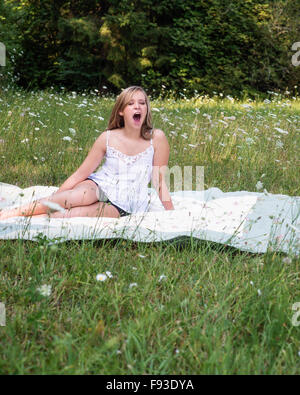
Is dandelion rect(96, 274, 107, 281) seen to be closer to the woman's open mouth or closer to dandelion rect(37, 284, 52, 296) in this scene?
dandelion rect(37, 284, 52, 296)

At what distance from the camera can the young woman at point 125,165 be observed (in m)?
3.41

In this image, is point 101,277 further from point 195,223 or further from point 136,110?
point 136,110

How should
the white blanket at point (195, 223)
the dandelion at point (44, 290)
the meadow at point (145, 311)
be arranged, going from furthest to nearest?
the white blanket at point (195, 223) < the dandelion at point (44, 290) < the meadow at point (145, 311)

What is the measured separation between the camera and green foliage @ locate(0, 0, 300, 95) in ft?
37.3

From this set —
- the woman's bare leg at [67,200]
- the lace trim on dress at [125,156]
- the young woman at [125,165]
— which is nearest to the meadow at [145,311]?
the woman's bare leg at [67,200]

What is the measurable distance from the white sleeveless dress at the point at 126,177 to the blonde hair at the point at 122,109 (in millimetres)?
104

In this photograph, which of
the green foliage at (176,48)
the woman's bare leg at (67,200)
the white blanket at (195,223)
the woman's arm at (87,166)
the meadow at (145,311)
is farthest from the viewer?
the green foliage at (176,48)

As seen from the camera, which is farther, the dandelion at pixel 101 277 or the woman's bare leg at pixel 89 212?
the woman's bare leg at pixel 89 212

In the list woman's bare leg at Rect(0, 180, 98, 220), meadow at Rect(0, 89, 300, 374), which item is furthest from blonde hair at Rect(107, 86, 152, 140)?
meadow at Rect(0, 89, 300, 374)

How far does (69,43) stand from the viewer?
12477mm

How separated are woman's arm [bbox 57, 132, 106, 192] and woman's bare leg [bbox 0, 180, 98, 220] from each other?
5cm

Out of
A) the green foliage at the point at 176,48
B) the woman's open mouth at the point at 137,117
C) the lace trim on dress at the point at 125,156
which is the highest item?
the green foliage at the point at 176,48

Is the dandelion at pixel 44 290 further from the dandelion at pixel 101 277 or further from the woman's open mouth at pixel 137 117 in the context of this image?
the woman's open mouth at pixel 137 117
